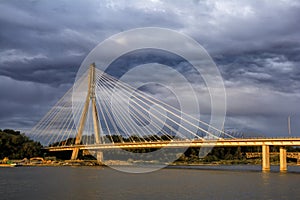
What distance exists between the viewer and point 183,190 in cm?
3375

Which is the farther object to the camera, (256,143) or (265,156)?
(265,156)

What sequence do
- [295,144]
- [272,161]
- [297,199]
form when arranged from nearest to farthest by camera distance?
[297,199] → [295,144] → [272,161]

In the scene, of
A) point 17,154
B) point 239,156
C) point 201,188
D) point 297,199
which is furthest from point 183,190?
point 239,156

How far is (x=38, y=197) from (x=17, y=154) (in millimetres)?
64737

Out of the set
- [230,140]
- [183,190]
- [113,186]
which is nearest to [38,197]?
[113,186]

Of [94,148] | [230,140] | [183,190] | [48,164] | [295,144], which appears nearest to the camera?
[183,190]

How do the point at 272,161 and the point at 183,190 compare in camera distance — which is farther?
the point at 272,161

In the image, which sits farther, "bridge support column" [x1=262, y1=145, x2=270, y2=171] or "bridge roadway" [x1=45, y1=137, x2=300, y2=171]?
"bridge support column" [x1=262, y1=145, x2=270, y2=171]

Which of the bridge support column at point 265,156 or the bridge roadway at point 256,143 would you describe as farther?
the bridge support column at point 265,156

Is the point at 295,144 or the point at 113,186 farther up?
the point at 295,144

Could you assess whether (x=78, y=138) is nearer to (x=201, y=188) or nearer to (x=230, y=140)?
(x=230, y=140)

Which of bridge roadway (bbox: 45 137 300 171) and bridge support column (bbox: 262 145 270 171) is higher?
bridge roadway (bbox: 45 137 300 171)

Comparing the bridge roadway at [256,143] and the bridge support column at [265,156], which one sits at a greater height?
the bridge roadway at [256,143]

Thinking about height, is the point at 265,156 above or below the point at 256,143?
below
